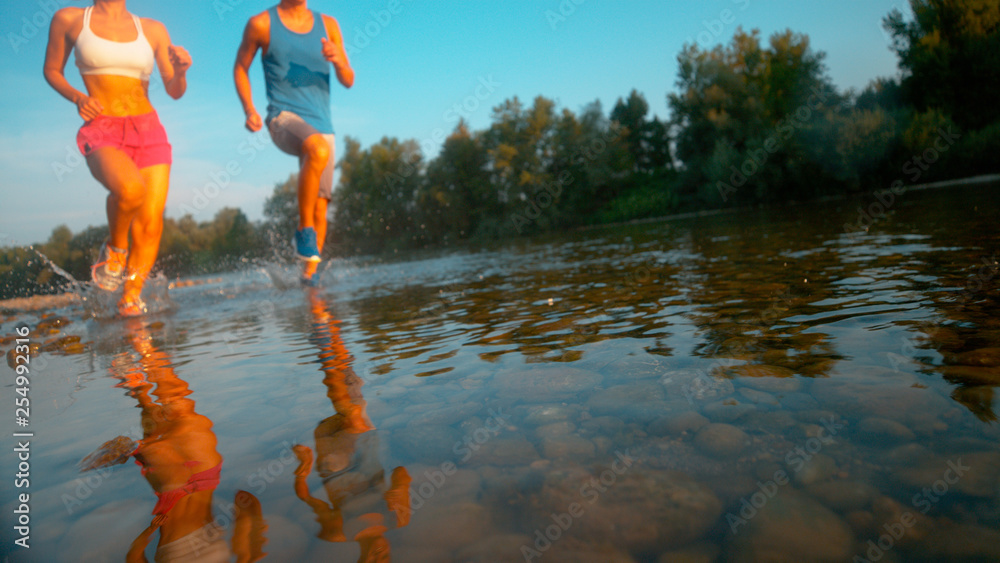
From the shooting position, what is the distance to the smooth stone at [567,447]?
56.5 inches

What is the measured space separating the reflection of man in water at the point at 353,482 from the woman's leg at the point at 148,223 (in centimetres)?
484

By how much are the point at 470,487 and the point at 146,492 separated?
2.95 ft

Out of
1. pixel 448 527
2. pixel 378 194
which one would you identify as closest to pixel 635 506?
pixel 448 527

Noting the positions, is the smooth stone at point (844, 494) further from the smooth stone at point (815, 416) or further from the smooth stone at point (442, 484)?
the smooth stone at point (442, 484)

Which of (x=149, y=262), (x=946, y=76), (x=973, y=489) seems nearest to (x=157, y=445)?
(x=973, y=489)

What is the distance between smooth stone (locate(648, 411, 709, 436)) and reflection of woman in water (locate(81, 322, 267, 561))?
3.46 feet

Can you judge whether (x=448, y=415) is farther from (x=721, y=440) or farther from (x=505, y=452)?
(x=721, y=440)

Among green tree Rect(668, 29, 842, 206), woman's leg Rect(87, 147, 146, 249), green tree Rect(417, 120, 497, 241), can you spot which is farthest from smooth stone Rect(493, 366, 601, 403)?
green tree Rect(417, 120, 497, 241)

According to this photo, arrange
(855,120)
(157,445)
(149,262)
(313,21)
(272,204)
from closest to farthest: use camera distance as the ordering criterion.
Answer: (157,445)
(149,262)
(313,21)
(855,120)
(272,204)

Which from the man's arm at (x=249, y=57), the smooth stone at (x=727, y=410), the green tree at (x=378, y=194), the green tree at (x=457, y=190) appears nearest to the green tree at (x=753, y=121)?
the green tree at (x=457, y=190)

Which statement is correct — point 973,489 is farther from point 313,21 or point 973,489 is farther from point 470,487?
point 313,21

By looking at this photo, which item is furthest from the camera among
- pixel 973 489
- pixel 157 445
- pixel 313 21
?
pixel 313 21

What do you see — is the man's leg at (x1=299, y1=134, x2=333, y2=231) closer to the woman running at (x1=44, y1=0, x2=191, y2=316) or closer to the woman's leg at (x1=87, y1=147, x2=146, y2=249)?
the woman running at (x1=44, y1=0, x2=191, y2=316)

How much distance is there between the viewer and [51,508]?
1.40 metres
